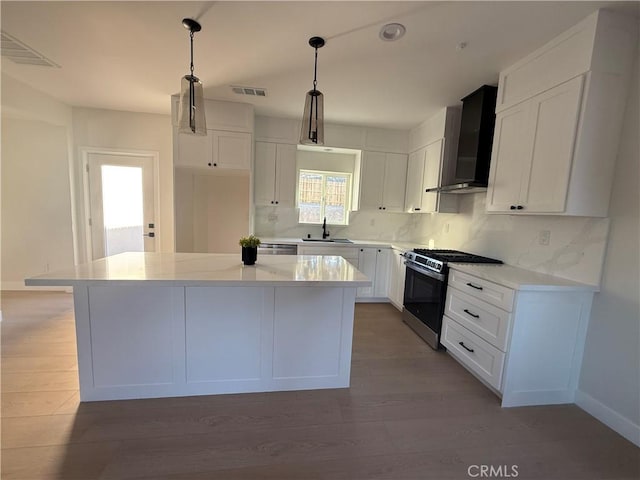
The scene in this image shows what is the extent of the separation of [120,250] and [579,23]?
18.0 feet

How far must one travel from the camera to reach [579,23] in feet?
5.86

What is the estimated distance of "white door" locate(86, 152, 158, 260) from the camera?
156 inches

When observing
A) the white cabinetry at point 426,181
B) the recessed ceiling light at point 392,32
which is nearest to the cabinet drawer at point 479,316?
the white cabinetry at point 426,181

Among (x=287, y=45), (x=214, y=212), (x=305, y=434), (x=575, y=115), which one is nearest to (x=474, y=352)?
(x=305, y=434)

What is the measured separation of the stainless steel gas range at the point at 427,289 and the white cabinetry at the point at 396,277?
0.85 ft

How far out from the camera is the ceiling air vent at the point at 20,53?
225 centimetres

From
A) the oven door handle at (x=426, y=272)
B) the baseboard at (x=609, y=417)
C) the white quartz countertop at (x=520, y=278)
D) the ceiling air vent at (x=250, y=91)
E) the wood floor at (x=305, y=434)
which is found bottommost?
the wood floor at (x=305, y=434)

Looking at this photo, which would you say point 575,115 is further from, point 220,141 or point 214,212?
point 214,212

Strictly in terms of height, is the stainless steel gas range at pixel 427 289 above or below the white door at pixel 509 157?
below

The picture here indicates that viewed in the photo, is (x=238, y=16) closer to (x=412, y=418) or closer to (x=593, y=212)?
(x=593, y=212)

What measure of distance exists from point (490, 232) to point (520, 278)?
1050mm

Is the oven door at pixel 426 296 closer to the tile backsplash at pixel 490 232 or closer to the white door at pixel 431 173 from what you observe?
the tile backsplash at pixel 490 232

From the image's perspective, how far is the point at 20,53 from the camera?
2.44 m

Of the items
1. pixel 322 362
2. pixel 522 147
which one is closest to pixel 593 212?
pixel 522 147
